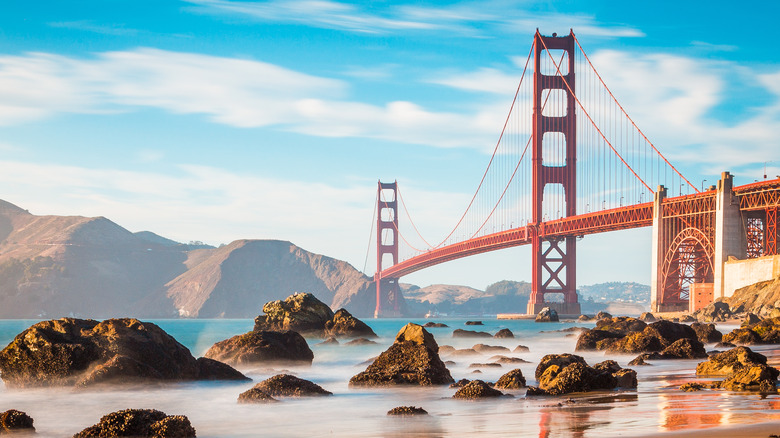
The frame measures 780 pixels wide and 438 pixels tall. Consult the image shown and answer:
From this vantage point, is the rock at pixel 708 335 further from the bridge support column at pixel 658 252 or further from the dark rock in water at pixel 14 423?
the bridge support column at pixel 658 252

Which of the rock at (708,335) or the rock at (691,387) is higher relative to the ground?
the rock at (708,335)

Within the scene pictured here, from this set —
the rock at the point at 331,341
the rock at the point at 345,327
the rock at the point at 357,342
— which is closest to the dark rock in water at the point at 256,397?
the rock at the point at 357,342

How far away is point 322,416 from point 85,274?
163 meters

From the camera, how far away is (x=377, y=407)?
11680mm

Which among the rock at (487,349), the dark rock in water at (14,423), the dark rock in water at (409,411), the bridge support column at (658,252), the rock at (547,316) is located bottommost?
the dark rock in water at (14,423)

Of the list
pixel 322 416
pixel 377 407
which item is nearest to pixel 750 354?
pixel 377 407

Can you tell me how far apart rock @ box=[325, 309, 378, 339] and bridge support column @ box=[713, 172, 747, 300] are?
94.3ft

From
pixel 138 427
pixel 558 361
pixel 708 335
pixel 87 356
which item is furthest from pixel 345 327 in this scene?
pixel 138 427

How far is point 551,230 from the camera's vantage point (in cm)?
7162

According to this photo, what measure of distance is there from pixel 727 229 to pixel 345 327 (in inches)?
1199

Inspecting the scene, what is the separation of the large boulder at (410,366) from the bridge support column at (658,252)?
48.3m

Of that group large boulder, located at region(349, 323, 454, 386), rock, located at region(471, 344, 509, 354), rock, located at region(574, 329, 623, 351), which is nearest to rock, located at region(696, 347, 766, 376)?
large boulder, located at region(349, 323, 454, 386)

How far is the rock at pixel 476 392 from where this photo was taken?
11954 mm

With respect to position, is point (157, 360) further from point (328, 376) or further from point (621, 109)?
point (621, 109)
